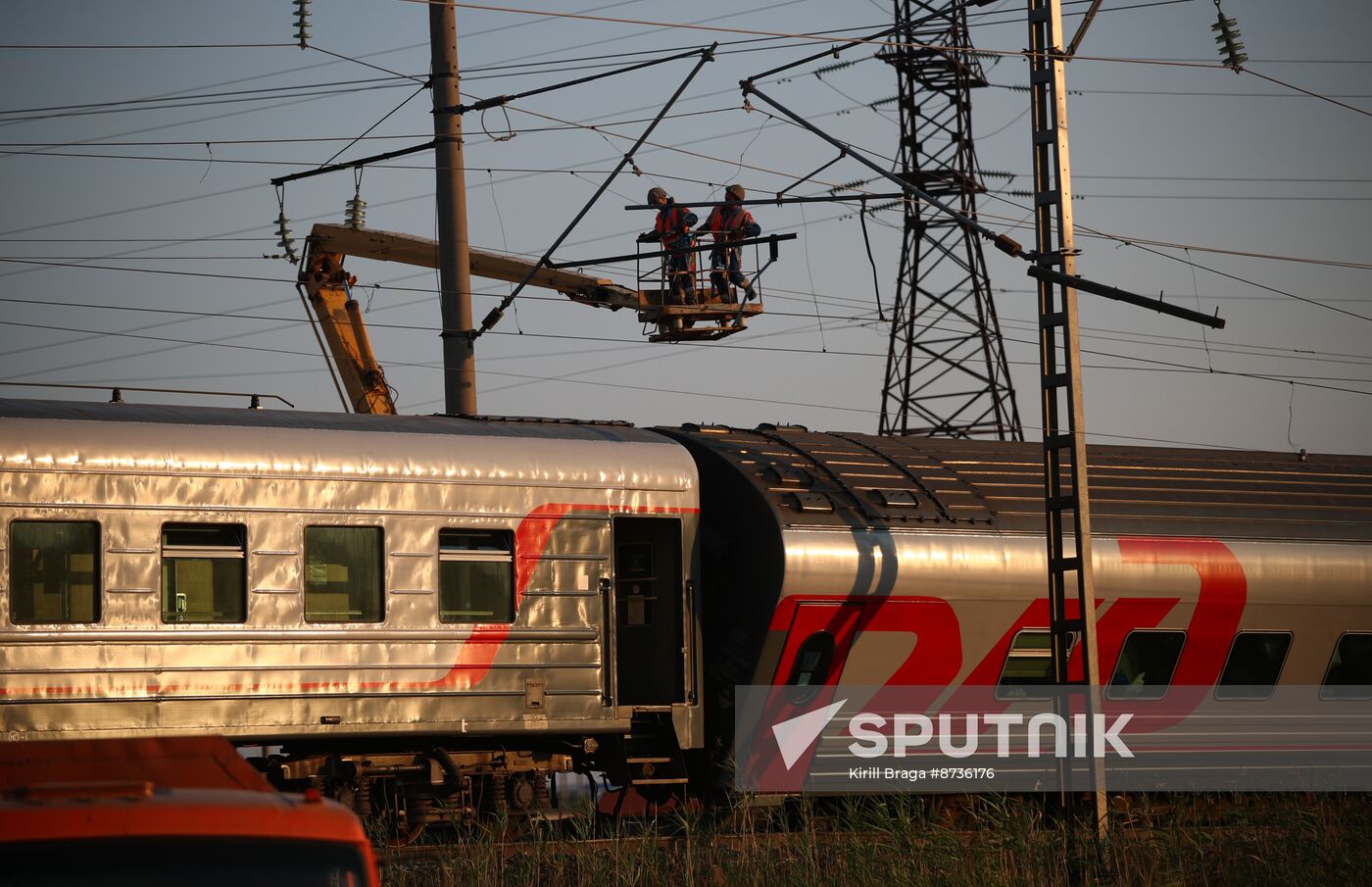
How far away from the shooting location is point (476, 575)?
1386 cm

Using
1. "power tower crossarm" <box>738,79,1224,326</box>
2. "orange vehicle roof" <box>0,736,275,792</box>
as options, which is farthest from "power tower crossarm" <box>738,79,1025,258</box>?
"orange vehicle roof" <box>0,736,275,792</box>

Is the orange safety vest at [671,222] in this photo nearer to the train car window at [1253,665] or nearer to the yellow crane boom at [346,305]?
the yellow crane boom at [346,305]

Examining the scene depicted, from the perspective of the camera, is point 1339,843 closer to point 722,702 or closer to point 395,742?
point 722,702

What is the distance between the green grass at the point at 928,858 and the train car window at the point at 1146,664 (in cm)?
322

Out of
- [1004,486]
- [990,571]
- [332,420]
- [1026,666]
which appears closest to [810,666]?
[990,571]

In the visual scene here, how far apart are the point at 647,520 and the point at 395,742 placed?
3.10m

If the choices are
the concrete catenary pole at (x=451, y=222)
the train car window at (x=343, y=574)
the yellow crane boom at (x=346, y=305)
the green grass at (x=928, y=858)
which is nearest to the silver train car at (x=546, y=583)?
the train car window at (x=343, y=574)

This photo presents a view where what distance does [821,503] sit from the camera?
15.4m

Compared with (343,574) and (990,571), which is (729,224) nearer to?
(990,571)

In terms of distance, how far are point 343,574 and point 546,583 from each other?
183 centimetres

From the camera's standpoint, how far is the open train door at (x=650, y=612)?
49.2 ft

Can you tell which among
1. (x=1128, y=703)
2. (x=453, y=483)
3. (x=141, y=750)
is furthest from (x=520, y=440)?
(x=141, y=750)

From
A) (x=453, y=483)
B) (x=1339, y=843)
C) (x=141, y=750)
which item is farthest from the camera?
(x=453, y=483)

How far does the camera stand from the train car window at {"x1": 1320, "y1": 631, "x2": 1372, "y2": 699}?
17.4 meters
